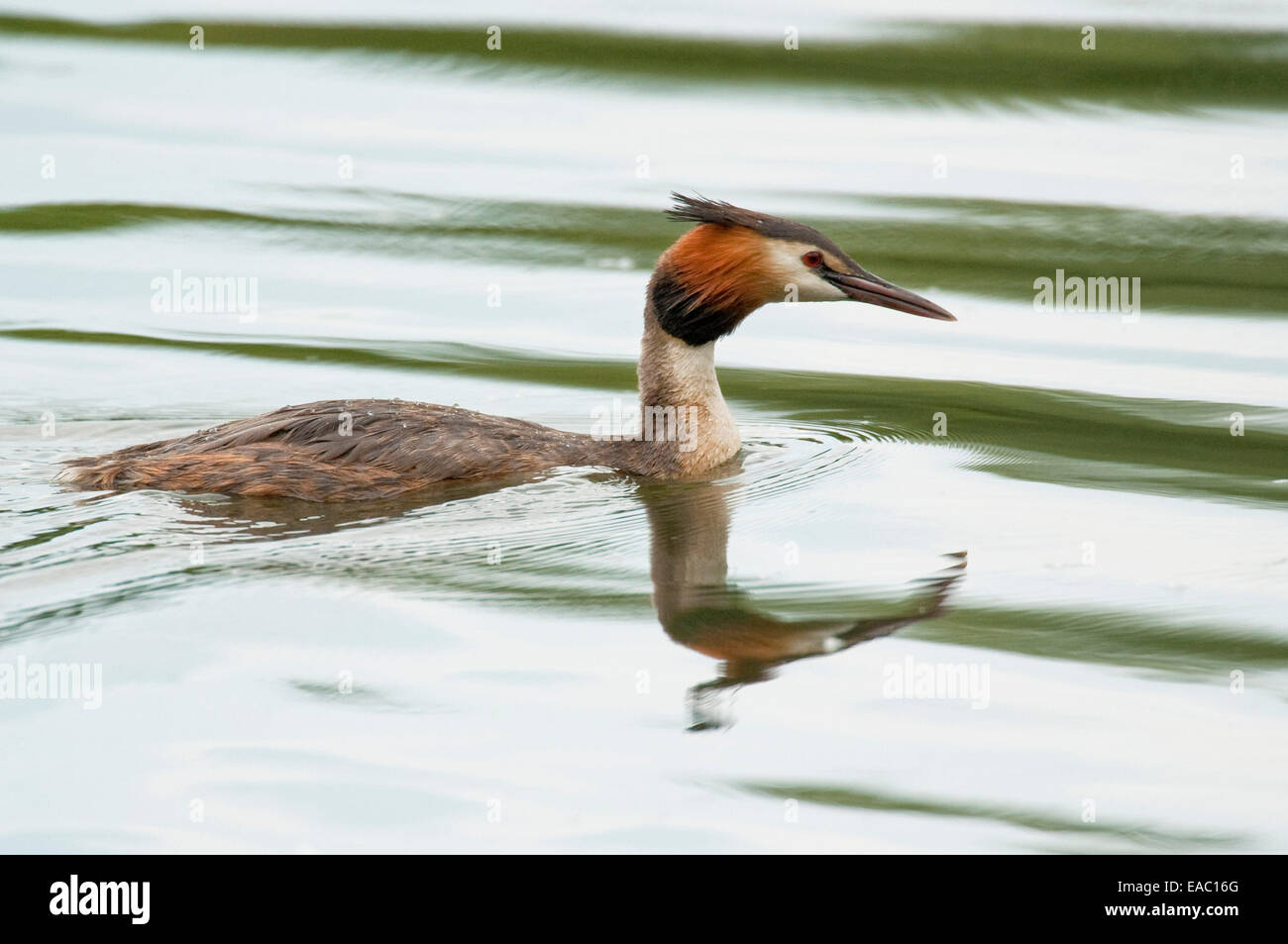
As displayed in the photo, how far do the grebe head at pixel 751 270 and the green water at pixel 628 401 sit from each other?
0.89m

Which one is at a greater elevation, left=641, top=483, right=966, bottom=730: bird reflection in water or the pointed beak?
the pointed beak

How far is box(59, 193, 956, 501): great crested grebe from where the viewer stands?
8914 millimetres

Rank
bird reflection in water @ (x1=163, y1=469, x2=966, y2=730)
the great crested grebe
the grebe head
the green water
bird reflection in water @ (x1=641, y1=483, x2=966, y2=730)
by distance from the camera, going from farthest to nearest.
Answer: the grebe head → the great crested grebe → bird reflection in water @ (x1=163, y1=469, x2=966, y2=730) → bird reflection in water @ (x1=641, y1=483, x2=966, y2=730) → the green water

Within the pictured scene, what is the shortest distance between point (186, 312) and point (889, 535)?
19.1 ft

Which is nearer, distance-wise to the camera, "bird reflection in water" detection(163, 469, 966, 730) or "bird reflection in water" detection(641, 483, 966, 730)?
"bird reflection in water" detection(641, 483, 966, 730)

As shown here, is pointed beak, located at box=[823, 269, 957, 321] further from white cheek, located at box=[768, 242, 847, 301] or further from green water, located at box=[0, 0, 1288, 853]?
green water, located at box=[0, 0, 1288, 853]

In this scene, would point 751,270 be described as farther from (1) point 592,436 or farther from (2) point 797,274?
(1) point 592,436

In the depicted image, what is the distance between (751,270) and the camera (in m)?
9.51

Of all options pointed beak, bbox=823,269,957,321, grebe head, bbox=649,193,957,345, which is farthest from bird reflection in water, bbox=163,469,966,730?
pointed beak, bbox=823,269,957,321

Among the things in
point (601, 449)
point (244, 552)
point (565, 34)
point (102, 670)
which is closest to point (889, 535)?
point (601, 449)

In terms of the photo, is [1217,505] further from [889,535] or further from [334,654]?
[334,654]

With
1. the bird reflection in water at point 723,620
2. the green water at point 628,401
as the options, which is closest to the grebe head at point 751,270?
the green water at point 628,401

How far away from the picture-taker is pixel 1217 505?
923 centimetres

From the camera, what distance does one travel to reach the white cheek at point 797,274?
372 inches
